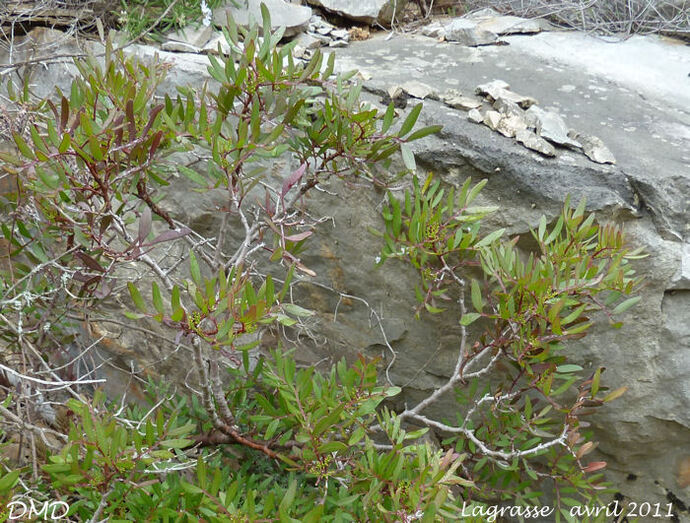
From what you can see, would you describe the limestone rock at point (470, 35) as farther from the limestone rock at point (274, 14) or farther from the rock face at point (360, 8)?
the limestone rock at point (274, 14)

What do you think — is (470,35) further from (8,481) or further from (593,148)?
(8,481)

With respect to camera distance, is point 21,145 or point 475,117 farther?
point 475,117

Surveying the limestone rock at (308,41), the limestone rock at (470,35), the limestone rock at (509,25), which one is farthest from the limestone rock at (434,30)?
the limestone rock at (308,41)

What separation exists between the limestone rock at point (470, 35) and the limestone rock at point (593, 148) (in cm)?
78

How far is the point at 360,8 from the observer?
2586mm

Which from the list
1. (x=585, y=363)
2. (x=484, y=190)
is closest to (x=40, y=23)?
(x=484, y=190)

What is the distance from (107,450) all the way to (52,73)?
4.65ft

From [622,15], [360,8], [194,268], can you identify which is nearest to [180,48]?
[360,8]

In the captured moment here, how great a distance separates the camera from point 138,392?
2.20 meters

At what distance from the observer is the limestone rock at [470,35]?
8.14ft

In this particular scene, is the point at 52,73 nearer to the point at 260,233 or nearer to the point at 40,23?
the point at 40,23

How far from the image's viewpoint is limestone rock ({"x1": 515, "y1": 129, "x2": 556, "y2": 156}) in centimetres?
176

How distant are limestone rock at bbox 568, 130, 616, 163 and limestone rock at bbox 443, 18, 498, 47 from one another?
78 centimetres

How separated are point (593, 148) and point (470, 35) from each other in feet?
2.99
